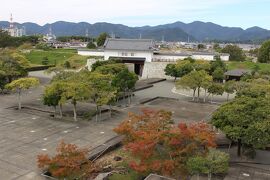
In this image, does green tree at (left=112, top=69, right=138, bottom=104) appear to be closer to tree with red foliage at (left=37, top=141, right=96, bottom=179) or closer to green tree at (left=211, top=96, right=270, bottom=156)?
green tree at (left=211, top=96, right=270, bottom=156)

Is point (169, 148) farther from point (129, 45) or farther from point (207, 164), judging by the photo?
point (129, 45)

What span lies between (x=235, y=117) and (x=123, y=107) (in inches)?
559

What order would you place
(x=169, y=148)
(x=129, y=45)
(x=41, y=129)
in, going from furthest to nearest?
(x=129, y=45) < (x=41, y=129) < (x=169, y=148)

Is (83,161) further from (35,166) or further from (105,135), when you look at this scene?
(105,135)

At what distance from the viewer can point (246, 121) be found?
56.2 ft

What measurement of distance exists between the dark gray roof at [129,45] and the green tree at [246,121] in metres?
32.4

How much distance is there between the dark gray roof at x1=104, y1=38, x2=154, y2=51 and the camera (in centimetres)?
5000

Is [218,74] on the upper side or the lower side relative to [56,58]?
lower

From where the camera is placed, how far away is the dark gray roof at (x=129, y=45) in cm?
5000

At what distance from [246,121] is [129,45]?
3545cm

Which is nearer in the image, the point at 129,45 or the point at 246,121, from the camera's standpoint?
the point at 246,121

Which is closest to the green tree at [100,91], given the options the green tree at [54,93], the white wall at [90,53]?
the green tree at [54,93]

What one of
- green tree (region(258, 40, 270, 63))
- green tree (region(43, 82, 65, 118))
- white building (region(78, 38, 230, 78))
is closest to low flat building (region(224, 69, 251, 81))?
white building (region(78, 38, 230, 78))

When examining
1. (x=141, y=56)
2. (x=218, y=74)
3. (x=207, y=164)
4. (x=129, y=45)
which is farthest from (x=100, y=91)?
(x=129, y=45)
